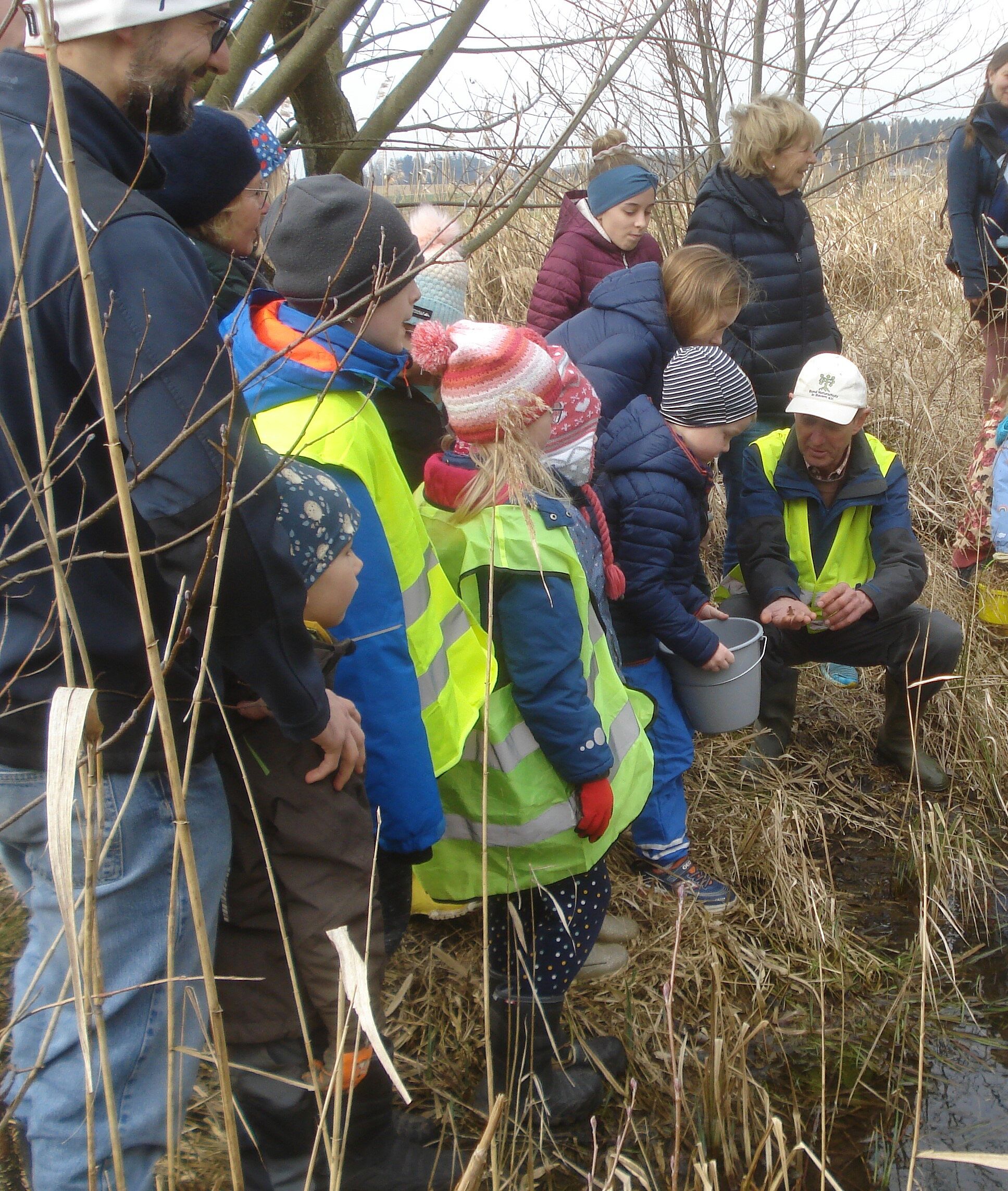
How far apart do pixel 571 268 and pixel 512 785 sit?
2.50 m

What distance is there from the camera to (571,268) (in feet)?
12.7

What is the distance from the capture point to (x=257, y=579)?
1255 millimetres

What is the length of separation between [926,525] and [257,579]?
4043 mm

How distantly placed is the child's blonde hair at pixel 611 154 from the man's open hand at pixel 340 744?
2.89 meters

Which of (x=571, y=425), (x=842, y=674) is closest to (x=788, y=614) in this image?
(x=842, y=674)

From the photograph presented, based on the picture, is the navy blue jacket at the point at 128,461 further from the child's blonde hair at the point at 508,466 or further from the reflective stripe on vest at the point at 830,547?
the reflective stripe on vest at the point at 830,547

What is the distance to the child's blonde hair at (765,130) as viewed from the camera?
3615mm

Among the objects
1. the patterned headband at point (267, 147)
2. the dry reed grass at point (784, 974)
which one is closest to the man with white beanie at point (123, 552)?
the dry reed grass at point (784, 974)

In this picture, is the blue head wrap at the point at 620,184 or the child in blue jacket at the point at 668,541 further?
the blue head wrap at the point at 620,184

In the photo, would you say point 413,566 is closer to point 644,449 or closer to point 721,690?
point 644,449

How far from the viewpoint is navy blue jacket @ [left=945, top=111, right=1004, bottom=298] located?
14.3ft

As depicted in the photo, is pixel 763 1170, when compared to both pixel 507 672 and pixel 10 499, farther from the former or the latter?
pixel 10 499

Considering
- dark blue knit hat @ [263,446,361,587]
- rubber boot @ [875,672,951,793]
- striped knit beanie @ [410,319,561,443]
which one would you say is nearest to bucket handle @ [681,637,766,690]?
rubber boot @ [875,672,951,793]

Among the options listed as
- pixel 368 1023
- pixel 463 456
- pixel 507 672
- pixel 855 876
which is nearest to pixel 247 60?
pixel 463 456
